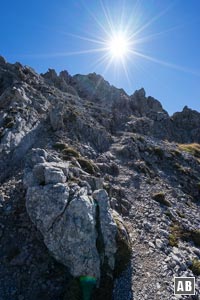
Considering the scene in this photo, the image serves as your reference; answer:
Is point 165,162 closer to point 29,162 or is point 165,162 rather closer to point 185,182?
point 185,182

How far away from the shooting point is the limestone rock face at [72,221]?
17938 mm

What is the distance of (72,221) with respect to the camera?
1914 centimetres

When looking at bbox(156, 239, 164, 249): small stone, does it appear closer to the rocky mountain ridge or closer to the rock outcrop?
the rocky mountain ridge

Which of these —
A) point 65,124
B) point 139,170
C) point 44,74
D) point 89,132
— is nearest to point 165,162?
point 139,170

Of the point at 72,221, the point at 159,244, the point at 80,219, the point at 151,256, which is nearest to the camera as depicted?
the point at 72,221

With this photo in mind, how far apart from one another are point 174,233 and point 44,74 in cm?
10085

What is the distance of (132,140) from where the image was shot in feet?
194
